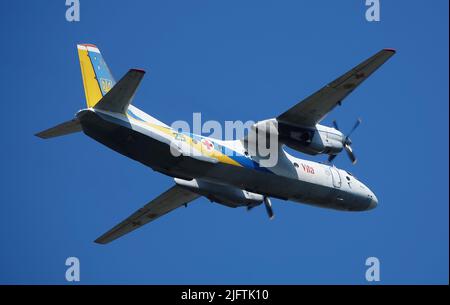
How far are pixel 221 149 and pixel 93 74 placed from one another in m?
5.67

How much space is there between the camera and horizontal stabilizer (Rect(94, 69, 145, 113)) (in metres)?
31.1

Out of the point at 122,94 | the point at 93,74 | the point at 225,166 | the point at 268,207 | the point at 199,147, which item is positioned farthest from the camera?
the point at 268,207

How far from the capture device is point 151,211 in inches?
1640

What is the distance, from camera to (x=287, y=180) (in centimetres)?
3781

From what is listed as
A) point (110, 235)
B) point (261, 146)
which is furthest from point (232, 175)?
point (110, 235)

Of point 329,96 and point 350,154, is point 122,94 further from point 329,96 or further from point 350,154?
point 350,154

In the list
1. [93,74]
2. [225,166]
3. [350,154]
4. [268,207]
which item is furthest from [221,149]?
[93,74]

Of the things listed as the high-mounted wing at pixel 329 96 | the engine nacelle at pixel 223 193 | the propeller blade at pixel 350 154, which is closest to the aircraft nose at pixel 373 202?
the propeller blade at pixel 350 154

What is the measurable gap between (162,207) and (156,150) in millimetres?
7173

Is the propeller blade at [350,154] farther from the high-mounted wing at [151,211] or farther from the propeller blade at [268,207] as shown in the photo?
the high-mounted wing at [151,211]

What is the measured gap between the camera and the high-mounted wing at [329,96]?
35000 mm

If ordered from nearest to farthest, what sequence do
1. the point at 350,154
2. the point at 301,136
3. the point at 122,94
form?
the point at 122,94 → the point at 301,136 → the point at 350,154

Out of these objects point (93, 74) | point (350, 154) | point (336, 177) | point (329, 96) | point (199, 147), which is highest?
point (93, 74)

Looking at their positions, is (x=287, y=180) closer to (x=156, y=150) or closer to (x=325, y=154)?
(x=325, y=154)
